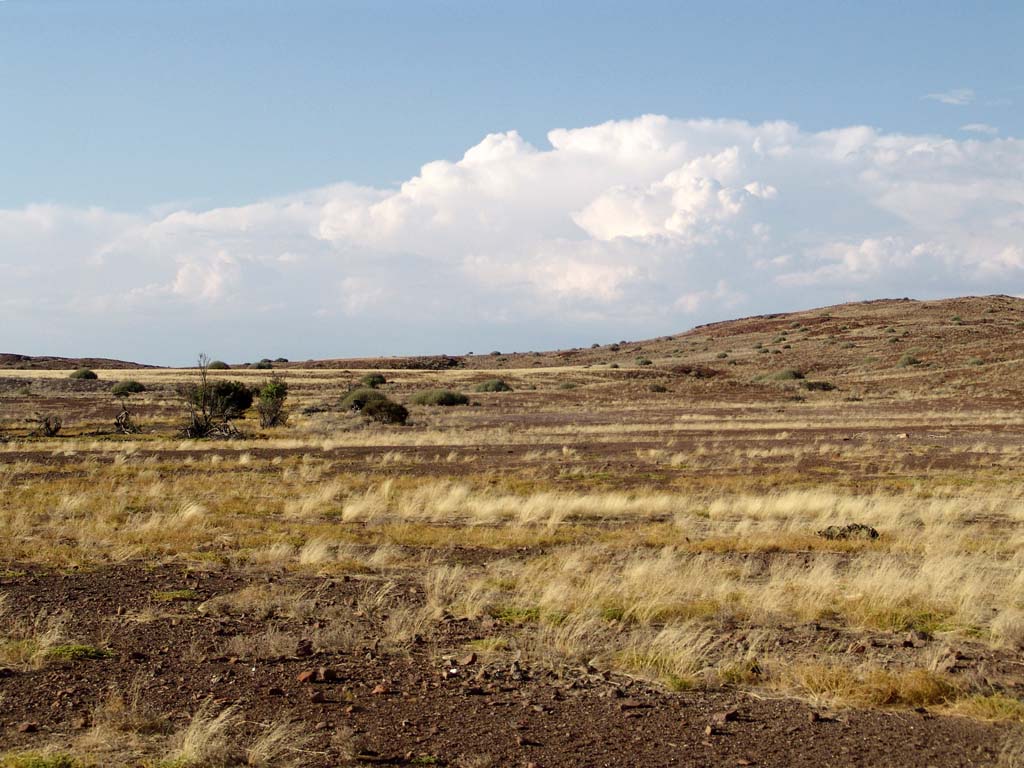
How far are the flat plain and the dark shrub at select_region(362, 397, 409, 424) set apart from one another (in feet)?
52.6

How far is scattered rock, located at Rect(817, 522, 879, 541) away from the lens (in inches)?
585

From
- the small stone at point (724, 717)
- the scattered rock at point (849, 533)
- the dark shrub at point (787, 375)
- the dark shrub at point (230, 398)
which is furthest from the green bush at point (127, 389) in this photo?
the small stone at point (724, 717)

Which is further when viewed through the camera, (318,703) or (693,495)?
(693,495)

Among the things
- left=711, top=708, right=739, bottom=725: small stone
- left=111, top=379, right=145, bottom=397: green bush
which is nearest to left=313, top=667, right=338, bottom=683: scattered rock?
left=711, top=708, right=739, bottom=725: small stone

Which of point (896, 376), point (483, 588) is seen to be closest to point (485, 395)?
point (896, 376)

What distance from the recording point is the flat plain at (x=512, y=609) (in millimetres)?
6438

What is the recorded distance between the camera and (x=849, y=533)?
15031mm

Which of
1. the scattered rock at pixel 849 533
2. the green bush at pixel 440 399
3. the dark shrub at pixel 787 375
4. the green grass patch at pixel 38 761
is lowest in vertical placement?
the scattered rock at pixel 849 533

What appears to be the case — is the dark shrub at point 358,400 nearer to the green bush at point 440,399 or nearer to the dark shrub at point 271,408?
the dark shrub at point 271,408

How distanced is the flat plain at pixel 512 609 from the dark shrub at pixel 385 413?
1603cm

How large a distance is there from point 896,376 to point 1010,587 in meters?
69.5

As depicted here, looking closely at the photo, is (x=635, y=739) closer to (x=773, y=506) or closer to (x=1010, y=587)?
(x=1010, y=587)

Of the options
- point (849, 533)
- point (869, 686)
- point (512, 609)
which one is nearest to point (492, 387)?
point (849, 533)

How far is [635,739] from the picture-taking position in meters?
6.40
